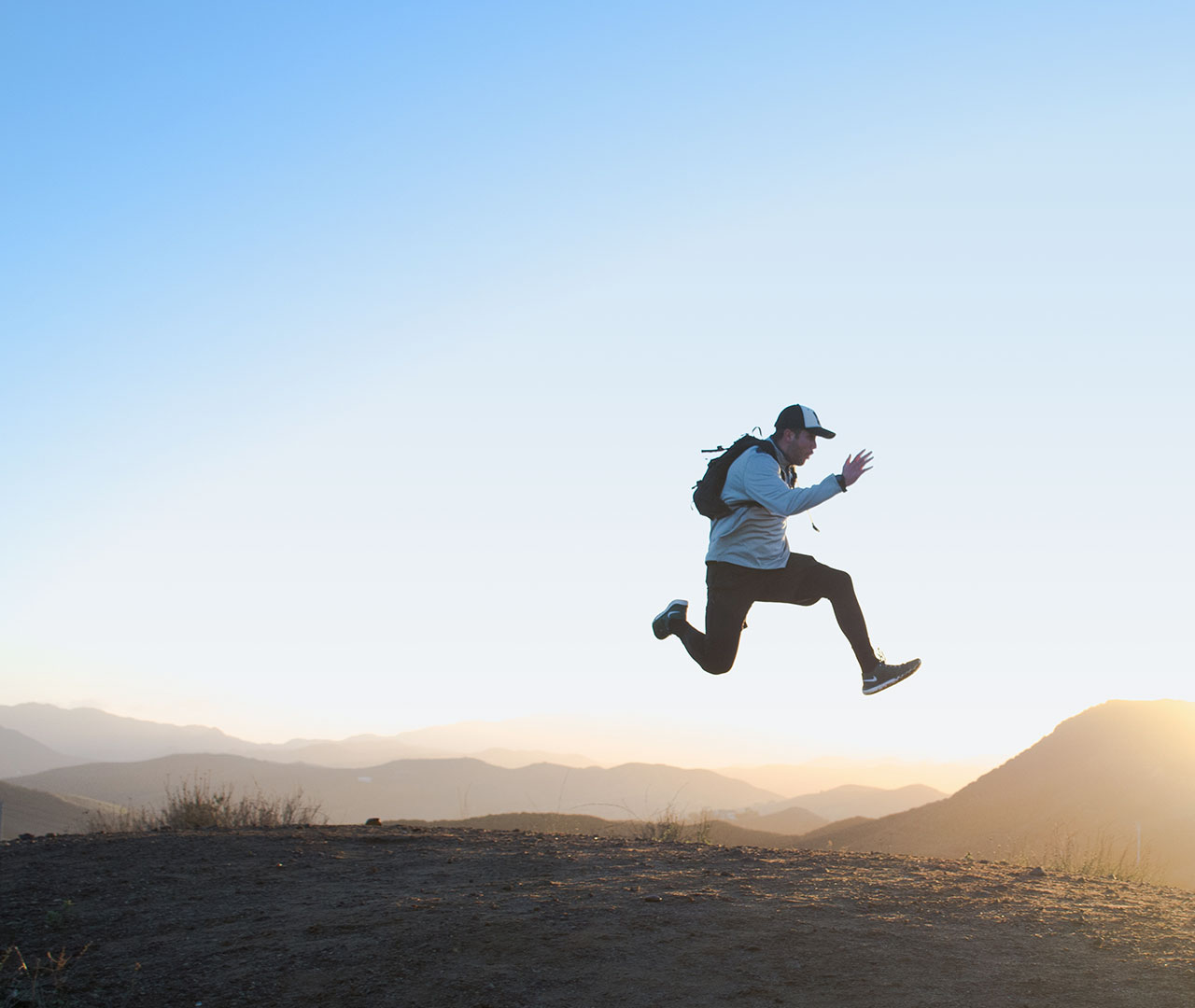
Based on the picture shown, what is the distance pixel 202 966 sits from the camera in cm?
527

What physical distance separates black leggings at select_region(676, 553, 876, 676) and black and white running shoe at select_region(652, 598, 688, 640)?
0.61 metres

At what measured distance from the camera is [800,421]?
672 centimetres

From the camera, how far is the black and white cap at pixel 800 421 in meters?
6.71

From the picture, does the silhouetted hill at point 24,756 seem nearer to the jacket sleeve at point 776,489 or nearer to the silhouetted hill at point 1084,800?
the silhouetted hill at point 1084,800

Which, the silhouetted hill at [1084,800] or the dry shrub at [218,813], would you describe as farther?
the silhouetted hill at [1084,800]

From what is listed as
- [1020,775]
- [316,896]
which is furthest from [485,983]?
[1020,775]

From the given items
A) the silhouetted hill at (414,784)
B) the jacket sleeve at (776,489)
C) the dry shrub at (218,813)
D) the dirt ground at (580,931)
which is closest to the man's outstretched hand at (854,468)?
the jacket sleeve at (776,489)

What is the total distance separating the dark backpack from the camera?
6680 millimetres

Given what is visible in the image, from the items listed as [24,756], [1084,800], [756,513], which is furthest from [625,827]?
[24,756]

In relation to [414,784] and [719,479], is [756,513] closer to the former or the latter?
[719,479]

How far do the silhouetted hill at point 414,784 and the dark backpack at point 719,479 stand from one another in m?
66.9

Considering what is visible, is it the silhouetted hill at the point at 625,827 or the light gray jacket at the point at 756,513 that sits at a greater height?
the light gray jacket at the point at 756,513

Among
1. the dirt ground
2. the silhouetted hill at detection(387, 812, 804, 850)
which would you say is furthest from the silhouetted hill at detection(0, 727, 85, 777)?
the dirt ground

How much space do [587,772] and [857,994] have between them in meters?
98.4
